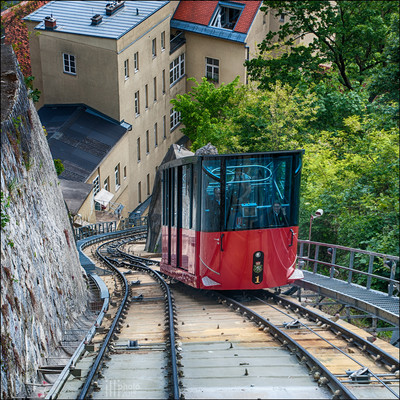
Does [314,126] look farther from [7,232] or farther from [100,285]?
[7,232]

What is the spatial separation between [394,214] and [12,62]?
395 inches

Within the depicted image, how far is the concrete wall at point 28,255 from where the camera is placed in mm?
10062

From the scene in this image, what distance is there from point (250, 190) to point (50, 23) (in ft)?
114

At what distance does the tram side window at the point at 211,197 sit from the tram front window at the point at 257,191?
185 mm

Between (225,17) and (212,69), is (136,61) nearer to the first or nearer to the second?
(212,69)

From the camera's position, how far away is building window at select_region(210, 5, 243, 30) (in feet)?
174

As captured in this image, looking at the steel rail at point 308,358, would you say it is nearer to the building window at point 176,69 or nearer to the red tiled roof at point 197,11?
the building window at point 176,69

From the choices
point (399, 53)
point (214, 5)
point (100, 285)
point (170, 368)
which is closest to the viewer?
point (170, 368)

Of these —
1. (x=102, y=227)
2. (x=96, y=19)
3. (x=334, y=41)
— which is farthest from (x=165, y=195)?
(x=96, y=19)

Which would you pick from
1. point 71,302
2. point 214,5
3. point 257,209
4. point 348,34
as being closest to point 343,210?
point 257,209

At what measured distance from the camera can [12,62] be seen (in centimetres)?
1705

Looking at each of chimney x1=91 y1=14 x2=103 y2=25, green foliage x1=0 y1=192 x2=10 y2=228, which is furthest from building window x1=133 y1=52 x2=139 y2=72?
green foliage x1=0 y1=192 x2=10 y2=228

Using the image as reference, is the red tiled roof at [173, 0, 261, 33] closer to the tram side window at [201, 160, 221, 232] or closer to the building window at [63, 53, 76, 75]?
the building window at [63, 53, 76, 75]

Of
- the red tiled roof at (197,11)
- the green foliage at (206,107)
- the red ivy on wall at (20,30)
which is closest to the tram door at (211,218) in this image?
the green foliage at (206,107)
